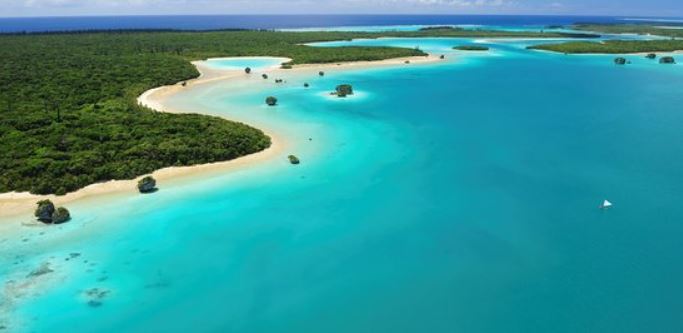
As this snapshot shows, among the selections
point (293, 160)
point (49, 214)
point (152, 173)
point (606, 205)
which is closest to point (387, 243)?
point (293, 160)

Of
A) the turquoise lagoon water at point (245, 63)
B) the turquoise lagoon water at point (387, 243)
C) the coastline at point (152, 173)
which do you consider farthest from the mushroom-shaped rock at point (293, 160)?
the turquoise lagoon water at point (245, 63)

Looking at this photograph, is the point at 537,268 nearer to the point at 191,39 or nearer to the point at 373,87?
the point at 373,87

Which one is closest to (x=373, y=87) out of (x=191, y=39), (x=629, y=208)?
(x=629, y=208)

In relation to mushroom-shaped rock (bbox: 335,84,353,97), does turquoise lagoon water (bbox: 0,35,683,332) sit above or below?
below

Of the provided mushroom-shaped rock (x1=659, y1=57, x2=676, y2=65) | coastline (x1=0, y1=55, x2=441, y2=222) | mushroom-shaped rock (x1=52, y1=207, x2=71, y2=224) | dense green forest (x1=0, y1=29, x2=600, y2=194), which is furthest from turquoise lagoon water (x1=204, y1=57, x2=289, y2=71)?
mushroom-shaped rock (x1=659, y1=57, x2=676, y2=65)

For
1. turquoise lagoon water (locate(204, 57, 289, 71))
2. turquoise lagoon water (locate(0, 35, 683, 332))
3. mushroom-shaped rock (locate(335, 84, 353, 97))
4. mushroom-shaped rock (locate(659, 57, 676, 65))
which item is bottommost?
turquoise lagoon water (locate(0, 35, 683, 332))

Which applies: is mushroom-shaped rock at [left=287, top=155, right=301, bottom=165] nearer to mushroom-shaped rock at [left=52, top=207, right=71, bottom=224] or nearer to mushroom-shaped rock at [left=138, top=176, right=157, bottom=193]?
mushroom-shaped rock at [left=138, top=176, right=157, bottom=193]

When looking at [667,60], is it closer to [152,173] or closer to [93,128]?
[152,173]
